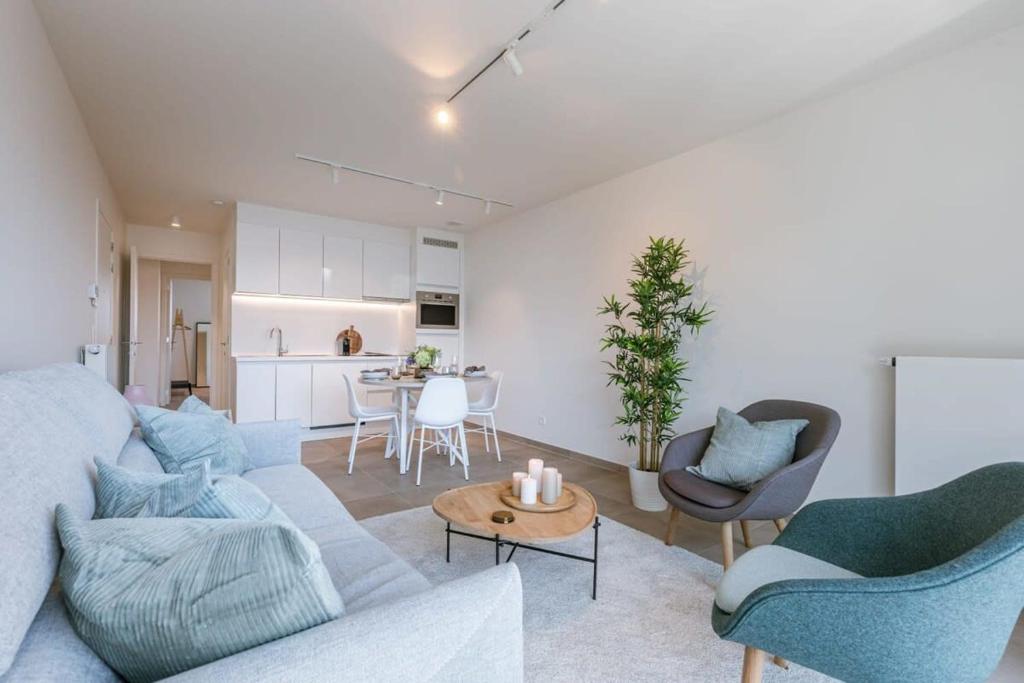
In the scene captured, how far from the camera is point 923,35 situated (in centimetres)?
224

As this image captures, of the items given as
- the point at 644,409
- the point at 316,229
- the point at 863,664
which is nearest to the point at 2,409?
the point at 863,664

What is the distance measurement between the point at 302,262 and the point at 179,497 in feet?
16.4

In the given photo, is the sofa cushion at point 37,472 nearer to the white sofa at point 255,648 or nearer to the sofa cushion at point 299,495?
the white sofa at point 255,648

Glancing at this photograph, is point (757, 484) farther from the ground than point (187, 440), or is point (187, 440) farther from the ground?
point (187, 440)

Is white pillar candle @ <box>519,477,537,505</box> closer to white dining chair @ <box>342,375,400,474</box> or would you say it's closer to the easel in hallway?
white dining chair @ <box>342,375,400,474</box>

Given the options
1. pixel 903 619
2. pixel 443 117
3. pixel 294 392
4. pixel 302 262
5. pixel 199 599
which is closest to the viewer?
pixel 199 599

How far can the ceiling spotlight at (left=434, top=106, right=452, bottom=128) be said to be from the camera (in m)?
2.99

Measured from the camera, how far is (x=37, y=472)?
0.90m

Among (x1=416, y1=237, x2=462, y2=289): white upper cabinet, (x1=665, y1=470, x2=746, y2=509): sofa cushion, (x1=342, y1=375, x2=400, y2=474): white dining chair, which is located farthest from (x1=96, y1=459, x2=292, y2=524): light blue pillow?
(x1=416, y1=237, x2=462, y2=289): white upper cabinet

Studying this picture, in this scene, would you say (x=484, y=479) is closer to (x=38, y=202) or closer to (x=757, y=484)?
(x=757, y=484)

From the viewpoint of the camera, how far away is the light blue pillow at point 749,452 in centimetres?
235

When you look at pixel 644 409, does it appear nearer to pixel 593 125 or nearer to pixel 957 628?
pixel 593 125

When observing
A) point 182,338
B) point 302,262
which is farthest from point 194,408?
point 182,338

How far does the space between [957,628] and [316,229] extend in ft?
19.7
